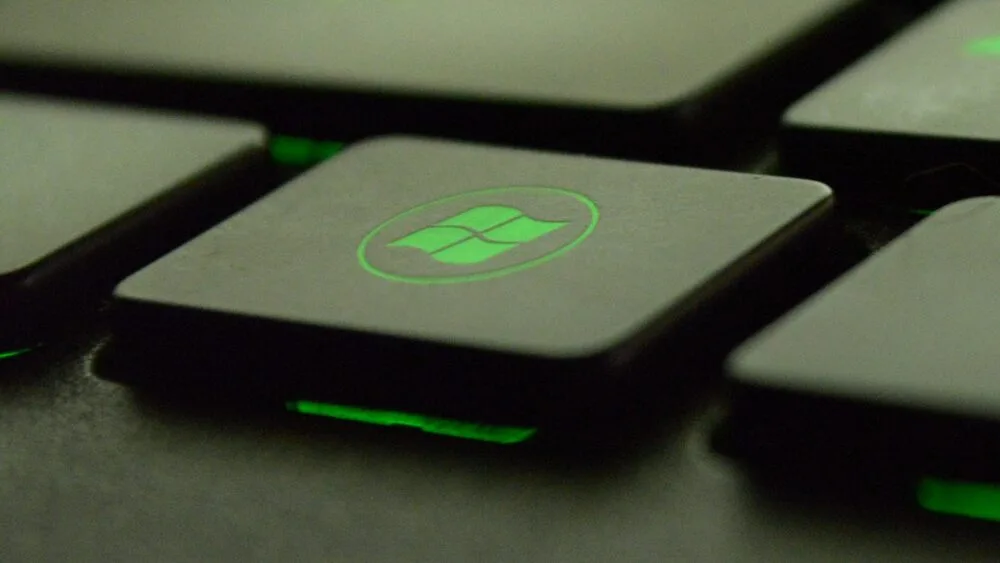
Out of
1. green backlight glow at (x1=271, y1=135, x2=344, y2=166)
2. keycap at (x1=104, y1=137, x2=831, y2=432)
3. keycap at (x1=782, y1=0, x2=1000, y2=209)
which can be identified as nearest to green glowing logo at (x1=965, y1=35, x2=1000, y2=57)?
keycap at (x1=782, y1=0, x2=1000, y2=209)

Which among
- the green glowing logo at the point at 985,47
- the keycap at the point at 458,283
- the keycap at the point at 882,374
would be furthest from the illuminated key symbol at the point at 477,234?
the green glowing logo at the point at 985,47

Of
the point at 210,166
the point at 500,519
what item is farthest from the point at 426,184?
the point at 500,519

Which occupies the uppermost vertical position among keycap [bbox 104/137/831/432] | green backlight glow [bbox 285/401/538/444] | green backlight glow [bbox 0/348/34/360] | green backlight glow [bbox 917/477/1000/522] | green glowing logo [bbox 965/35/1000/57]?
green glowing logo [bbox 965/35/1000/57]

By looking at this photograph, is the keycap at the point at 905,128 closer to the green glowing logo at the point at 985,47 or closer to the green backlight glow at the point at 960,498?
the green glowing logo at the point at 985,47

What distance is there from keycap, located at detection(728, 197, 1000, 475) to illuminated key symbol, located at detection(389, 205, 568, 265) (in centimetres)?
11

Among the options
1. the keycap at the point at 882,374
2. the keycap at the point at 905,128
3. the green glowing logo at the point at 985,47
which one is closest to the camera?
the keycap at the point at 882,374

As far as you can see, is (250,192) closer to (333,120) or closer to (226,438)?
(333,120)

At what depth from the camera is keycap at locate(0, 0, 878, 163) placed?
709mm

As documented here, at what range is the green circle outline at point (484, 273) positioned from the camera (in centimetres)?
51

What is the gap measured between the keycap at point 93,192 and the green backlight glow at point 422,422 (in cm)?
13

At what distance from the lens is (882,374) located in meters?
0.42

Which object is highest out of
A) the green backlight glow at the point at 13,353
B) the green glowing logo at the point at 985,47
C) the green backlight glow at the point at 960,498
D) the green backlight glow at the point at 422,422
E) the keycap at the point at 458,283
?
the green glowing logo at the point at 985,47

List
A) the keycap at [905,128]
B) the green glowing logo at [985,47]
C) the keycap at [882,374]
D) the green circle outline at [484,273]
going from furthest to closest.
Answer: the green glowing logo at [985,47], the keycap at [905,128], the green circle outline at [484,273], the keycap at [882,374]

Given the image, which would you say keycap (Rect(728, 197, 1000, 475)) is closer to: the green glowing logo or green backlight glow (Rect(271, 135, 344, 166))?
the green glowing logo
